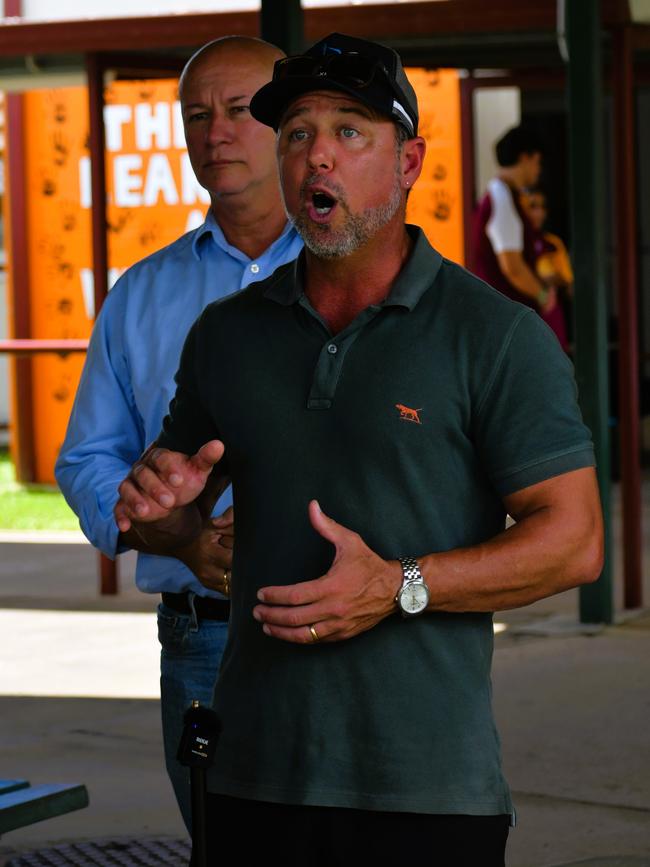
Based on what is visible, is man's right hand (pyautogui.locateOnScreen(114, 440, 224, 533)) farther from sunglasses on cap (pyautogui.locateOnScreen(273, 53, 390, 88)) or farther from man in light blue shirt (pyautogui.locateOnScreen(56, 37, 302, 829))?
man in light blue shirt (pyautogui.locateOnScreen(56, 37, 302, 829))

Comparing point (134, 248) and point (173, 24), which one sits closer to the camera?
point (173, 24)

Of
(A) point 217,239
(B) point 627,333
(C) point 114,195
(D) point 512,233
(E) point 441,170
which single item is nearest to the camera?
(A) point 217,239

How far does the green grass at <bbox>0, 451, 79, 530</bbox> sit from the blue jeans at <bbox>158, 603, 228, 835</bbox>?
764cm

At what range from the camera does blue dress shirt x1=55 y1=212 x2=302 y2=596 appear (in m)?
3.51

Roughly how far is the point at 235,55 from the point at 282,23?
309 cm

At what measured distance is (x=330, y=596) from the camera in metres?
2.33

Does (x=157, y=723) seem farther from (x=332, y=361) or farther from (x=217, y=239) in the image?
(x=332, y=361)

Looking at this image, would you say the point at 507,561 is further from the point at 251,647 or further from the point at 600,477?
the point at 600,477

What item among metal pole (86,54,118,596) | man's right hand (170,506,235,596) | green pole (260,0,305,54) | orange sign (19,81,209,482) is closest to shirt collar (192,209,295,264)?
man's right hand (170,506,235,596)

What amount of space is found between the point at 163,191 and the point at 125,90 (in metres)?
0.79

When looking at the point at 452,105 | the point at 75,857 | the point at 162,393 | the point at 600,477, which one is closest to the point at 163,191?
the point at 452,105

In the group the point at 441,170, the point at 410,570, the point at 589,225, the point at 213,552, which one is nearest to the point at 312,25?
the point at 589,225

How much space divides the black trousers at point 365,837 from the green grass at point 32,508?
8.61 m

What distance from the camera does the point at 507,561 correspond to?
7.91ft
